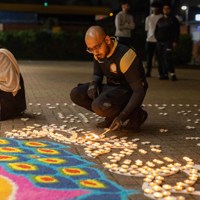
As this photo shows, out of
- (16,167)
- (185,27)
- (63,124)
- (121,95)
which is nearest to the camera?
(16,167)

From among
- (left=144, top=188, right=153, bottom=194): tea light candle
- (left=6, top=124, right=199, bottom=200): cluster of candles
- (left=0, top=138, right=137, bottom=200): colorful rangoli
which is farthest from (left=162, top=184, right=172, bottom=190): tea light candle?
(left=0, top=138, right=137, bottom=200): colorful rangoli

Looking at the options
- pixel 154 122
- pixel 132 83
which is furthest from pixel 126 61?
pixel 154 122

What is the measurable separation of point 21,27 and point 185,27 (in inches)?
351

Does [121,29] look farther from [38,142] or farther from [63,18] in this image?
[63,18]

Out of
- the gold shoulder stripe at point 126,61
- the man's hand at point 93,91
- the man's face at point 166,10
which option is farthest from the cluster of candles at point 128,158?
the man's face at point 166,10

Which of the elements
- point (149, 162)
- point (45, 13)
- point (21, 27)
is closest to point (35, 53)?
point (21, 27)

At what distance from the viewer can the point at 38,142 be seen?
179 inches

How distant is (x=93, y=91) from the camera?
5121mm

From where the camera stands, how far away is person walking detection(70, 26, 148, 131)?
468 cm

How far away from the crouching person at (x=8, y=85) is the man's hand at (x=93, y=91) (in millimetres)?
1015

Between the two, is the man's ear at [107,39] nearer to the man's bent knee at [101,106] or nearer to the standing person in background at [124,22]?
the man's bent knee at [101,106]

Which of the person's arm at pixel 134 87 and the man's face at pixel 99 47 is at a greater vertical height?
the man's face at pixel 99 47

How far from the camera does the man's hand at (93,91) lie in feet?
16.8

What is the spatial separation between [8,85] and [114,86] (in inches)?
53.3
